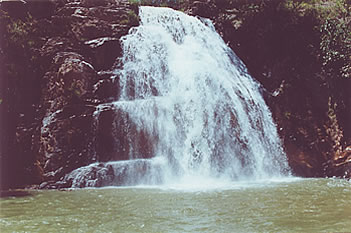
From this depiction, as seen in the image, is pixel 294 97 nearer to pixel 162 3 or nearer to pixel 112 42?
pixel 112 42

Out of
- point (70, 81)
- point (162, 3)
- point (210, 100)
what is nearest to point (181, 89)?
point (210, 100)

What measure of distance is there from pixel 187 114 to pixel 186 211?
577 centimetres

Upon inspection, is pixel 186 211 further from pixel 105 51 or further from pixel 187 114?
pixel 105 51

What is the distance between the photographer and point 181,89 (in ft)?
37.7

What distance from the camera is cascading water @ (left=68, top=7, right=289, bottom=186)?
10.1 m

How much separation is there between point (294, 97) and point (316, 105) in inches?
32.6

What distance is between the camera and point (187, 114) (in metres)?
10.9

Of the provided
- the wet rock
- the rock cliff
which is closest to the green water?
the rock cliff

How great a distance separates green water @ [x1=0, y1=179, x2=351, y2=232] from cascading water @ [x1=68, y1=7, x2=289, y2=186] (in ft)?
8.24

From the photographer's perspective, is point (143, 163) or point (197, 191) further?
point (143, 163)

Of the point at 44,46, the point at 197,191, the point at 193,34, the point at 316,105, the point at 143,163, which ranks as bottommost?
the point at 197,191

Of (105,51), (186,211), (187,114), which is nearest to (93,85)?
(105,51)

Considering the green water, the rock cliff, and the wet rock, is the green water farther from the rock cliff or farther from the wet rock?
the wet rock

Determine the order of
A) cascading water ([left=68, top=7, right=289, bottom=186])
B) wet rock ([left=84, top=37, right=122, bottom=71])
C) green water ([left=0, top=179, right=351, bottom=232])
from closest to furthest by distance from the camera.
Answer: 1. green water ([left=0, top=179, right=351, bottom=232])
2. cascading water ([left=68, top=7, right=289, bottom=186])
3. wet rock ([left=84, top=37, right=122, bottom=71])
